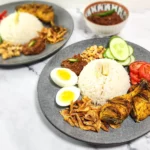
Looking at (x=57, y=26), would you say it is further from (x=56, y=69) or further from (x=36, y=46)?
(x=56, y=69)

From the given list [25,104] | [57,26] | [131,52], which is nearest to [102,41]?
[131,52]

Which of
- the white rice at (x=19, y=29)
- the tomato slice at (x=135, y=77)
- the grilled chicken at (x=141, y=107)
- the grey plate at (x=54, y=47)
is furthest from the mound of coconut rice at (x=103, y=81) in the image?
the white rice at (x=19, y=29)

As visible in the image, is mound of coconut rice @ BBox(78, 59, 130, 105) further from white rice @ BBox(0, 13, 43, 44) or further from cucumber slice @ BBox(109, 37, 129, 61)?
white rice @ BBox(0, 13, 43, 44)

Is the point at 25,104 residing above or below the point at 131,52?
below

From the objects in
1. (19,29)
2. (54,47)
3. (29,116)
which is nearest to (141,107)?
(29,116)

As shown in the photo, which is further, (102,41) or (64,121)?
(102,41)

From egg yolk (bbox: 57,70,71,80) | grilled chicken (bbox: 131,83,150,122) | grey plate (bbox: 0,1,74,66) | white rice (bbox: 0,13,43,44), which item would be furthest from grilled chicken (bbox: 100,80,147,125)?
white rice (bbox: 0,13,43,44)
